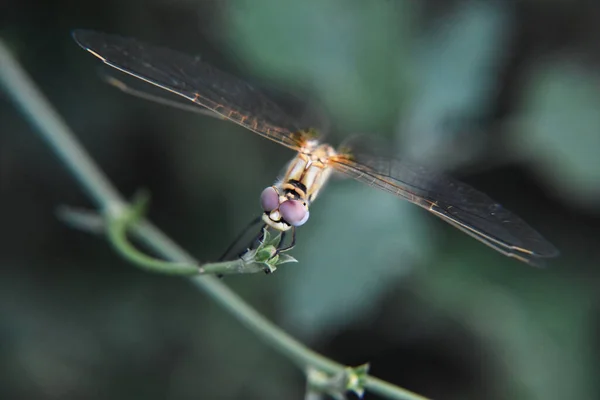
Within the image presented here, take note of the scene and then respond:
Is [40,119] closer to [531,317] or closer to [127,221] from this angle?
[127,221]

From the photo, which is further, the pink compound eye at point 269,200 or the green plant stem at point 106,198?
the green plant stem at point 106,198

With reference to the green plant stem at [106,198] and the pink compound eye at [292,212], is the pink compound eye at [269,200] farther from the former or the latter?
the green plant stem at [106,198]

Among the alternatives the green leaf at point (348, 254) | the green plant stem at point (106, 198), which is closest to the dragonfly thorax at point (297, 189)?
the green plant stem at point (106, 198)

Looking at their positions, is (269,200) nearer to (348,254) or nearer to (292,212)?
(292,212)

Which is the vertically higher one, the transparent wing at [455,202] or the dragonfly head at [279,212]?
the transparent wing at [455,202]

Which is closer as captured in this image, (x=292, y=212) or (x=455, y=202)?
(x=292, y=212)

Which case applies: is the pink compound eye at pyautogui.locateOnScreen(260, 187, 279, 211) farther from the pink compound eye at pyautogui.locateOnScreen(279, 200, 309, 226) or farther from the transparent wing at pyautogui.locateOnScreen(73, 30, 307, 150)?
the transparent wing at pyautogui.locateOnScreen(73, 30, 307, 150)

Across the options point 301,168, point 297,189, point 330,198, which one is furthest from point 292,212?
point 330,198

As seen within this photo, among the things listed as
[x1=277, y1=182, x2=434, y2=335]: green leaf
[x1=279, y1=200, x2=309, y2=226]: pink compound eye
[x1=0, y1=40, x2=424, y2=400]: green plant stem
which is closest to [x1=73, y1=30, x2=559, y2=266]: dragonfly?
[x1=279, y1=200, x2=309, y2=226]: pink compound eye
